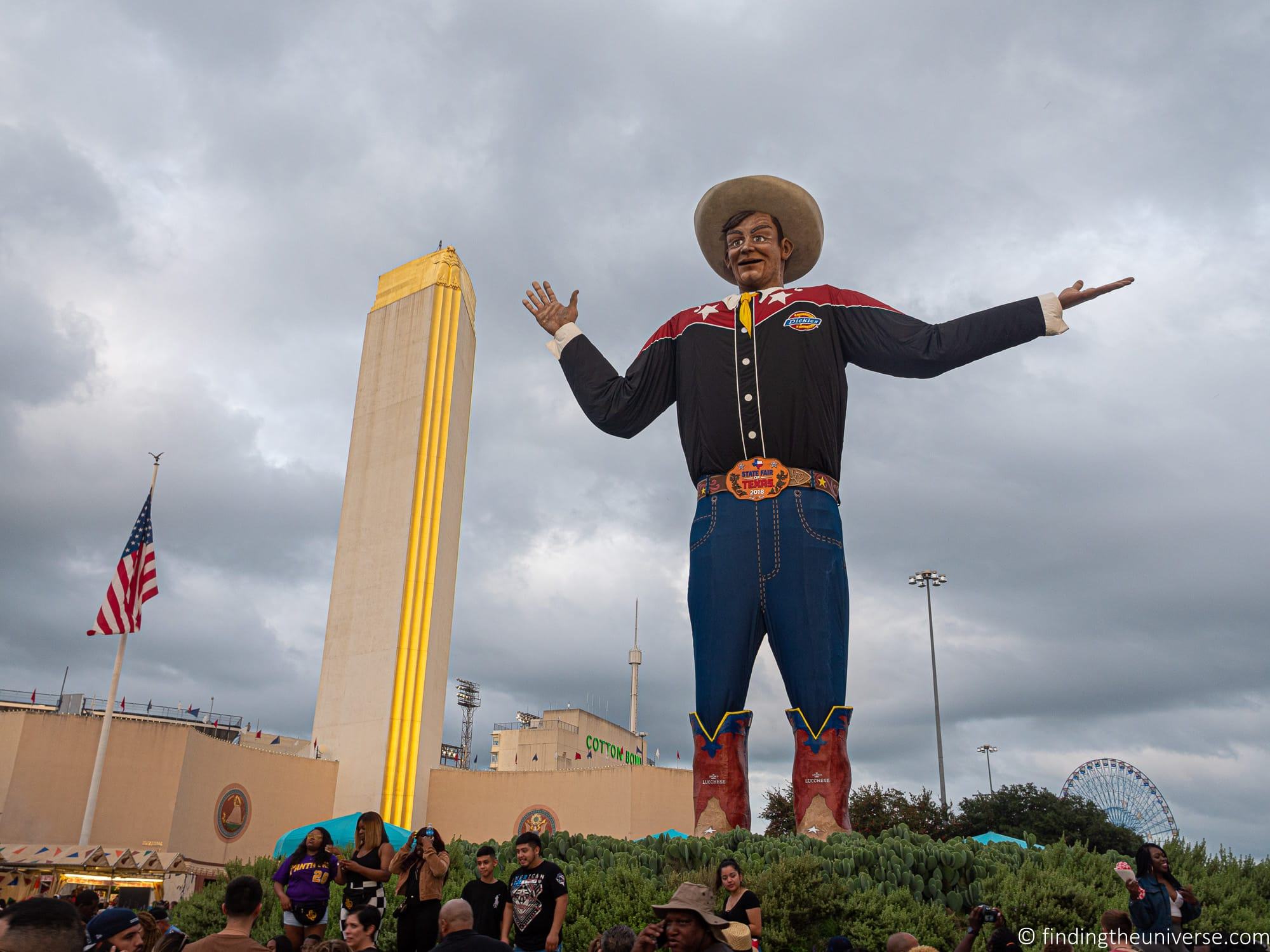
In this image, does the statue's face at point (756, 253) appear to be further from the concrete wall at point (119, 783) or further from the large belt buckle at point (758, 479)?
the concrete wall at point (119, 783)

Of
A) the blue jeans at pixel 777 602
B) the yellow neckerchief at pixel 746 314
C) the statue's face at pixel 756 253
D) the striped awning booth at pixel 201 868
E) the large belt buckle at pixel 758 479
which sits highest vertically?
the statue's face at pixel 756 253

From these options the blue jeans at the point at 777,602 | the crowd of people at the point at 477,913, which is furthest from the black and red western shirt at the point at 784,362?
the crowd of people at the point at 477,913

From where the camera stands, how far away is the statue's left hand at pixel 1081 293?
350 inches

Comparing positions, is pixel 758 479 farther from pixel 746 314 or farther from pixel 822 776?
pixel 822 776

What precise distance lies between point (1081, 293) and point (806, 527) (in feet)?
10.4

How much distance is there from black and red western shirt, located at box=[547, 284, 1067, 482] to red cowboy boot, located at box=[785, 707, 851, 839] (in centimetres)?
234

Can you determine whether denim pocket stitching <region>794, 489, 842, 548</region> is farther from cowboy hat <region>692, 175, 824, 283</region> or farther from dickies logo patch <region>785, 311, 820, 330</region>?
cowboy hat <region>692, 175, 824, 283</region>

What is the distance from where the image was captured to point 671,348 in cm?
1062

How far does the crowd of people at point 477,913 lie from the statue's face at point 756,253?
5811 millimetres

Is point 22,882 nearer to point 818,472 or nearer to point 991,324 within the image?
point 818,472

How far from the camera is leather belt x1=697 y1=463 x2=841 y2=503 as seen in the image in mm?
9352

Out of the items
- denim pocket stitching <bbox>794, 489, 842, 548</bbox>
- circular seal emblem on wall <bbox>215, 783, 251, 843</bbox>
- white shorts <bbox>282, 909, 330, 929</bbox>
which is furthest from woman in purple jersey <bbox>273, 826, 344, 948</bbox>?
circular seal emblem on wall <bbox>215, 783, 251, 843</bbox>

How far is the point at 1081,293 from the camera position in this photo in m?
8.98

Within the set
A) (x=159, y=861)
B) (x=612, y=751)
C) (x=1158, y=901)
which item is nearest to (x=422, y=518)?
(x=159, y=861)
